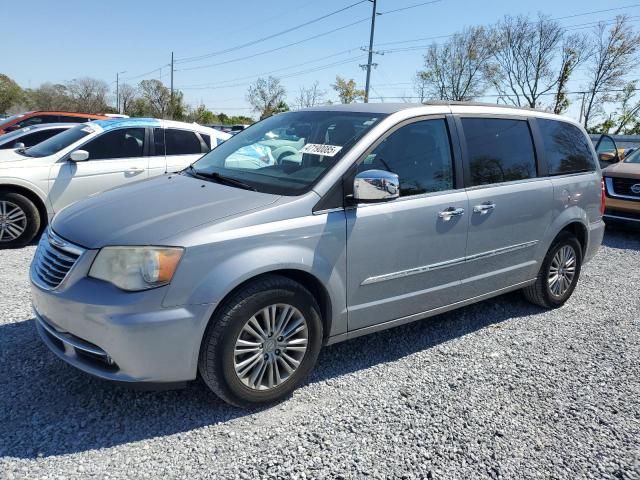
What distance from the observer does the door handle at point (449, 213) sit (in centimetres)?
341

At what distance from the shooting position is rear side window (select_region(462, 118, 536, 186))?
3.72 metres

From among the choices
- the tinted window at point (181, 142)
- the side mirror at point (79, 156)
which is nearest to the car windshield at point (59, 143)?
the side mirror at point (79, 156)

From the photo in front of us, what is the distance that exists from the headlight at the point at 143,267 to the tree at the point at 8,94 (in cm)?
6776

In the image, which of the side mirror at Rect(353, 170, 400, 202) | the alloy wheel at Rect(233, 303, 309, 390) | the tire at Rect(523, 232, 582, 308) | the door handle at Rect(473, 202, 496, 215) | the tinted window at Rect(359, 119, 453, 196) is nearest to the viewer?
the alloy wheel at Rect(233, 303, 309, 390)

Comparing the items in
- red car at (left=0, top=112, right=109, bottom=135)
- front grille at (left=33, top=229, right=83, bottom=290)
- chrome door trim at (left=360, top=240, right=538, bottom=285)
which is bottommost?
chrome door trim at (left=360, top=240, right=538, bottom=285)

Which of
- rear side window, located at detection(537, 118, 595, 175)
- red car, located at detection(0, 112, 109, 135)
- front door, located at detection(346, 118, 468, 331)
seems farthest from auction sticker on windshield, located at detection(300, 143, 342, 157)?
red car, located at detection(0, 112, 109, 135)

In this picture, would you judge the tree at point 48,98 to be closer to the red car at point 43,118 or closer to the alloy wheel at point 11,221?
the red car at point 43,118

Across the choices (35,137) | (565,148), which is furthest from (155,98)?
(565,148)

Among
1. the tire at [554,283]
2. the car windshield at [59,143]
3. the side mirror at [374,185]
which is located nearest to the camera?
the side mirror at [374,185]

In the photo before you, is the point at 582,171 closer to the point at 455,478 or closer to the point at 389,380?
the point at 389,380

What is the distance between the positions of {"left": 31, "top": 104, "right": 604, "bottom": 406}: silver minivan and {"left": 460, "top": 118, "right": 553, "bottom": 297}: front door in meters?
0.01

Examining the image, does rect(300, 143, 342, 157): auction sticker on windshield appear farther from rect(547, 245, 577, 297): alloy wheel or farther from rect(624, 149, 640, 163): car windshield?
rect(624, 149, 640, 163): car windshield

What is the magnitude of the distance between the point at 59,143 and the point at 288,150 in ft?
15.2

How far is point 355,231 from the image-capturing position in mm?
2982
